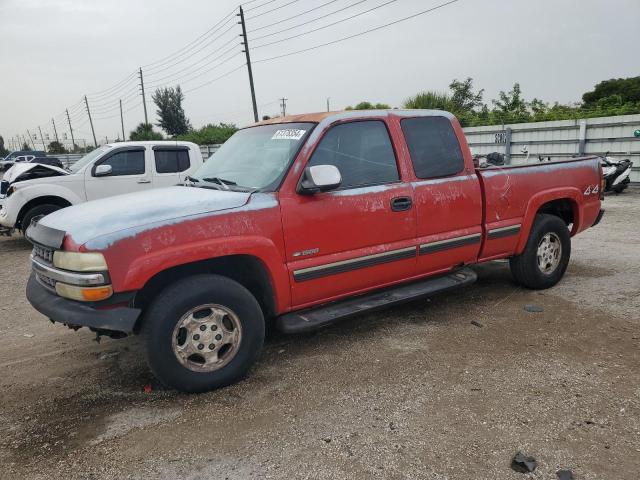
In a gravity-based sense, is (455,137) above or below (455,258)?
above

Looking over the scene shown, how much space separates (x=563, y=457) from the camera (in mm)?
2467

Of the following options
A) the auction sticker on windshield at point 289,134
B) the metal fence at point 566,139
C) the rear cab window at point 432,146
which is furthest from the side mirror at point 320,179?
the metal fence at point 566,139

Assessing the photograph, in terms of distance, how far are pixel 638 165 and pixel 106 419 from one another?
14.2m

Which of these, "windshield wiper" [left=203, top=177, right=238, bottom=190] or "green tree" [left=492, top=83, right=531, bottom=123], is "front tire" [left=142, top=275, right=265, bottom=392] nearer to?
"windshield wiper" [left=203, top=177, right=238, bottom=190]

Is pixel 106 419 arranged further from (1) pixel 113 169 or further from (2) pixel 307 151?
(1) pixel 113 169

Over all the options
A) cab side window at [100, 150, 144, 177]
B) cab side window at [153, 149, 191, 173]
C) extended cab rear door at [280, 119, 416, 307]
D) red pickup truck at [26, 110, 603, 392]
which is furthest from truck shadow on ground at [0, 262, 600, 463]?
cab side window at [153, 149, 191, 173]

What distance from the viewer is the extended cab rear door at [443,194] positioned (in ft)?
13.4

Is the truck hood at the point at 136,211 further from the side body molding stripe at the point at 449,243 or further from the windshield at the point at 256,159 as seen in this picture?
the side body molding stripe at the point at 449,243

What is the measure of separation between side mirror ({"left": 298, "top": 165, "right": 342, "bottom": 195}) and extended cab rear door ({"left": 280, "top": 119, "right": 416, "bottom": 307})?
0.10 meters

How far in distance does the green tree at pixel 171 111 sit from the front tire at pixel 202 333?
54.2m

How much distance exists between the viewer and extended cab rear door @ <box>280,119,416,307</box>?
137 inches

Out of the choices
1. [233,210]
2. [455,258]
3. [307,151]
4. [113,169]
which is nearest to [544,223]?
[455,258]

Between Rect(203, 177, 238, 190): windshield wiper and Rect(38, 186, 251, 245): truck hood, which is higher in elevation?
Rect(203, 177, 238, 190): windshield wiper

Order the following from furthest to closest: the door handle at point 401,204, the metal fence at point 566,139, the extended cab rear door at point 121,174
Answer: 1. the metal fence at point 566,139
2. the extended cab rear door at point 121,174
3. the door handle at point 401,204
